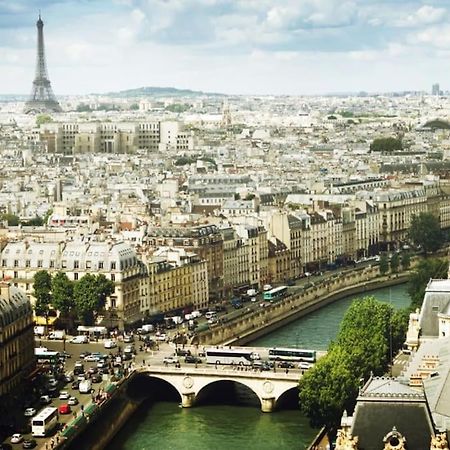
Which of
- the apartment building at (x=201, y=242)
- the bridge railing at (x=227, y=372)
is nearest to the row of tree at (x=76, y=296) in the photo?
the apartment building at (x=201, y=242)

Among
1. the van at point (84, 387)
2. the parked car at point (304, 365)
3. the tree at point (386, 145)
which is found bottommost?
the van at point (84, 387)

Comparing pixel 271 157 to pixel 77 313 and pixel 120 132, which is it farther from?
pixel 77 313

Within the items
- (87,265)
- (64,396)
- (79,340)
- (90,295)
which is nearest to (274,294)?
(87,265)

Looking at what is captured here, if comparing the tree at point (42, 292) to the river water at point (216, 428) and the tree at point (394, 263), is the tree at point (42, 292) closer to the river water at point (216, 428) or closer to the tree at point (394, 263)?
the river water at point (216, 428)

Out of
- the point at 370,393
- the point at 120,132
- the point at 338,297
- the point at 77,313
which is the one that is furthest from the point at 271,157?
the point at 370,393

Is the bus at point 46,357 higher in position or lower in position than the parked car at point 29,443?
higher

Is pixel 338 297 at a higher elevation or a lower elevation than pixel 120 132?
lower
